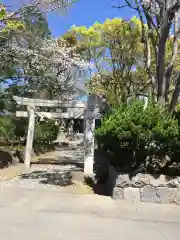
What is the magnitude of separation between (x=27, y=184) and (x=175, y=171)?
176 inches

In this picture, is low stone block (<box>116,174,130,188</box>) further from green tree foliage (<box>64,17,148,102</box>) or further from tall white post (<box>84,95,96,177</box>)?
green tree foliage (<box>64,17,148,102</box>)

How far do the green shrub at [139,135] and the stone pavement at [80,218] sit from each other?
46.2 inches

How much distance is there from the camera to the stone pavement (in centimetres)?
618

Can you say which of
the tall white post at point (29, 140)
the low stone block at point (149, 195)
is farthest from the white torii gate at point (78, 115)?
the low stone block at point (149, 195)

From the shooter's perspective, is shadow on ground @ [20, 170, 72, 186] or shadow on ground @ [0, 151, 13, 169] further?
shadow on ground @ [0, 151, 13, 169]

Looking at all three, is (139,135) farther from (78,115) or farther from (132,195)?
(78,115)

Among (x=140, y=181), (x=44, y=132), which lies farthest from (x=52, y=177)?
(x=44, y=132)

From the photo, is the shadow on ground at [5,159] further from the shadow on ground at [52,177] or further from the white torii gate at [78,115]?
the shadow on ground at [52,177]

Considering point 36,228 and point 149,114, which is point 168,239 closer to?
point 36,228

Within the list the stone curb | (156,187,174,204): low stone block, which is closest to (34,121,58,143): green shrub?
the stone curb

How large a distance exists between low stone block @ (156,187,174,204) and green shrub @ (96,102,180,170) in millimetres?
725

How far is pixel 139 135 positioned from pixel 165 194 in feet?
4.81

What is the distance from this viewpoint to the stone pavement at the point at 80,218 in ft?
20.3

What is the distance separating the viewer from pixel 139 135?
341 inches
